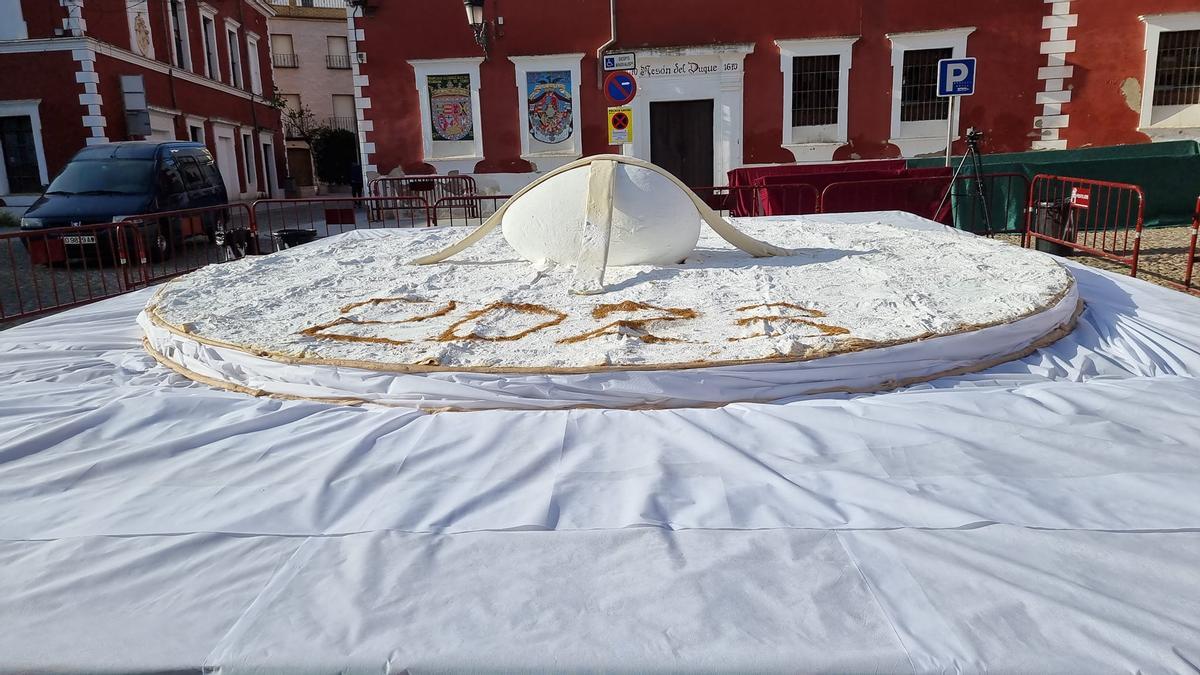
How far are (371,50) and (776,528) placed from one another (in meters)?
14.5

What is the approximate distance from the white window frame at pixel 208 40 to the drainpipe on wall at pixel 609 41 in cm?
1173

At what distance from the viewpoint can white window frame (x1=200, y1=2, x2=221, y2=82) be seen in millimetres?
19734

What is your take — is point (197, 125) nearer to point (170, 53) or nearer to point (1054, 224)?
point (170, 53)

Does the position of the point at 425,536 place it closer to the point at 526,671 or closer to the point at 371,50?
the point at 526,671

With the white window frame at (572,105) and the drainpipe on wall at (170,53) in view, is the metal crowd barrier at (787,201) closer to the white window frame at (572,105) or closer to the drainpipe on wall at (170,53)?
the white window frame at (572,105)

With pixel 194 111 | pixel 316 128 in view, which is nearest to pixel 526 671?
pixel 194 111

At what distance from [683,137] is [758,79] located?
66.6 inches

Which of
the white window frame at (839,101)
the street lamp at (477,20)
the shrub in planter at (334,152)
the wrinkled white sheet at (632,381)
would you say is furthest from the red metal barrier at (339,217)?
the shrub in planter at (334,152)

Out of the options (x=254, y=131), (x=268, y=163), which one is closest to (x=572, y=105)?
(x=254, y=131)

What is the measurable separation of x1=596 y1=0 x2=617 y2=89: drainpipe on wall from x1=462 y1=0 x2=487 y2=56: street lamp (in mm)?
2094

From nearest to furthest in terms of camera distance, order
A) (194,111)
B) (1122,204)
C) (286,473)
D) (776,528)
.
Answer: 1. (776,528)
2. (286,473)
3. (1122,204)
4. (194,111)

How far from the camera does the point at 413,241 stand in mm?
5758

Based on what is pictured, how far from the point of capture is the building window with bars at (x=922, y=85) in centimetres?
1380

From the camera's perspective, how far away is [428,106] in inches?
567
